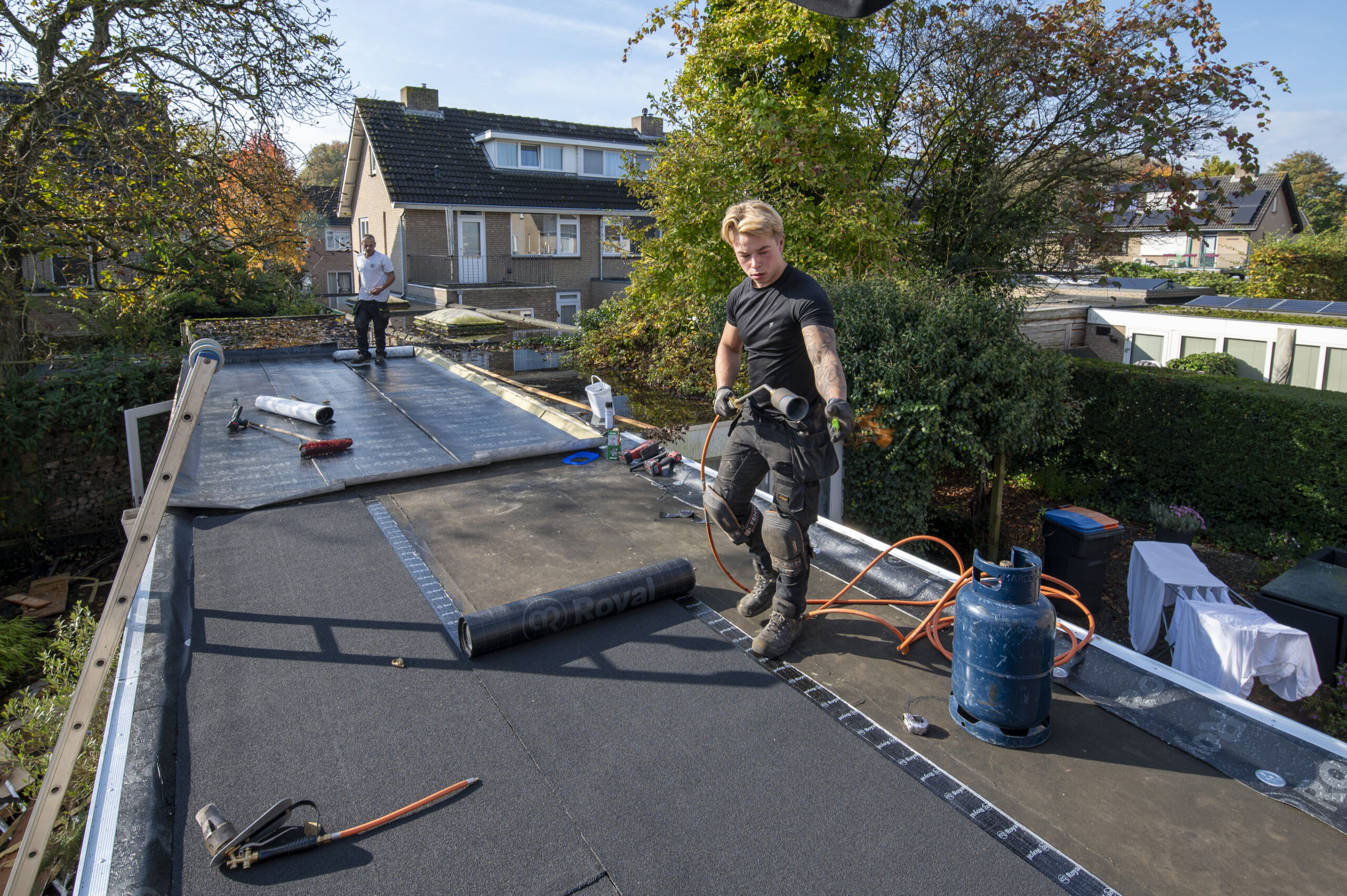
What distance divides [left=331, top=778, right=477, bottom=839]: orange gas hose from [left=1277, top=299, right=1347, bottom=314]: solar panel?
18.3 meters

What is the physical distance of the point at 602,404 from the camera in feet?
21.5

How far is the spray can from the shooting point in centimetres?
616

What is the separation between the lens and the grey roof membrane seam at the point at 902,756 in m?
2.16

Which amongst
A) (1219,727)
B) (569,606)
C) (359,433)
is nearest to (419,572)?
(569,606)

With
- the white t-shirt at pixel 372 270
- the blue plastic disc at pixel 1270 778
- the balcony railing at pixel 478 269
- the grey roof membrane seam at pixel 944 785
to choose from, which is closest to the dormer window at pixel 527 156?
the balcony railing at pixel 478 269

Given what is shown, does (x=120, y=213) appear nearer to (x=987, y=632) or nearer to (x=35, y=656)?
(x=35, y=656)

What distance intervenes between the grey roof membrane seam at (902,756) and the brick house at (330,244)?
26.6 m

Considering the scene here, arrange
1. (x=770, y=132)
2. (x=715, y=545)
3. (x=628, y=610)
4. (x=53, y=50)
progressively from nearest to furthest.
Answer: (x=628, y=610) < (x=715, y=545) < (x=53, y=50) < (x=770, y=132)

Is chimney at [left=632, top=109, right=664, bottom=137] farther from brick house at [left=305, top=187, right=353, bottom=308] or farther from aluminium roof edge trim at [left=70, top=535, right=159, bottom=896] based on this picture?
aluminium roof edge trim at [left=70, top=535, right=159, bottom=896]

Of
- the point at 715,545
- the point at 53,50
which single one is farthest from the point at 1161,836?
the point at 53,50

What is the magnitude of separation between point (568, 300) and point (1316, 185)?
161 feet

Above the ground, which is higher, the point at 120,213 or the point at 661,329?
the point at 120,213

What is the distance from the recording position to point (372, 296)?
31.2 feet

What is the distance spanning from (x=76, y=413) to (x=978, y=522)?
34.2 feet
